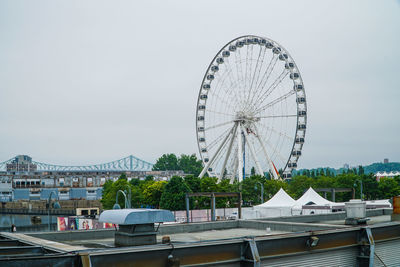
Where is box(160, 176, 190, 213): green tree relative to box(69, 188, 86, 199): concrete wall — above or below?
above

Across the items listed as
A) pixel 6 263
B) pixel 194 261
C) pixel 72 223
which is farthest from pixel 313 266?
pixel 72 223

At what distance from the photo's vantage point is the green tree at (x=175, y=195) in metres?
70.2

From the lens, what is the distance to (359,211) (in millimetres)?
18891

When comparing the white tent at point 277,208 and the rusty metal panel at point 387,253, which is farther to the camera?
the white tent at point 277,208

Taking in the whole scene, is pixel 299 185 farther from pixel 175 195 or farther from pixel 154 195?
pixel 175 195

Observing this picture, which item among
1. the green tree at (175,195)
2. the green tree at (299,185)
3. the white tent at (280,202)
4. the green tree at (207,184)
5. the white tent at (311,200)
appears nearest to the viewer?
the white tent at (311,200)

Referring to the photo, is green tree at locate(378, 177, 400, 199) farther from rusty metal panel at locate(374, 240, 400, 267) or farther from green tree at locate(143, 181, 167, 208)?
rusty metal panel at locate(374, 240, 400, 267)

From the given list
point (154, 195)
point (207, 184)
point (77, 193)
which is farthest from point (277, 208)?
point (77, 193)

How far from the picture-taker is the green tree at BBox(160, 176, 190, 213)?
230ft

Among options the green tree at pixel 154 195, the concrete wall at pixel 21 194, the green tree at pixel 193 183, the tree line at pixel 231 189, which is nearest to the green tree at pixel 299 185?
the tree line at pixel 231 189

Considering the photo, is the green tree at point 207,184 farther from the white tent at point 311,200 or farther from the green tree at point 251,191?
the white tent at point 311,200

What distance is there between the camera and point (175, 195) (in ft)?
231

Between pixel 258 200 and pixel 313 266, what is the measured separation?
63.2 meters

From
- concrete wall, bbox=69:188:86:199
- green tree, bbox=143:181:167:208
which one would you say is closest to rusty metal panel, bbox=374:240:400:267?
green tree, bbox=143:181:167:208
